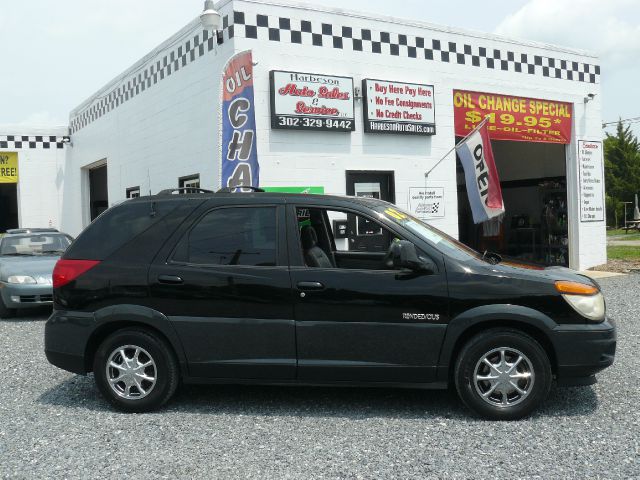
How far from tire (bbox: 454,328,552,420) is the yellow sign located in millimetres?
17025

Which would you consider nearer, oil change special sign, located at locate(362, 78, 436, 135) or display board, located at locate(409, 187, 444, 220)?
oil change special sign, located at locate(362, 78, 436, 135)

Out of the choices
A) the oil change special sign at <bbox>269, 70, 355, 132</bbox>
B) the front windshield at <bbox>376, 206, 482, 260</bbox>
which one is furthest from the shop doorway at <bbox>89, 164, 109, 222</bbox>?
the front windshield at <bbox>376, 206, 482, 260</bbox>

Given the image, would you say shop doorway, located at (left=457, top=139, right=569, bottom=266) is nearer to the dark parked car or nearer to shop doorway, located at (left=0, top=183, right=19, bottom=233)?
the dark parked car

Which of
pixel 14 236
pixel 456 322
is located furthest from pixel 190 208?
pixel 14 236

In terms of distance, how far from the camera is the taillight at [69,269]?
4.58 meters

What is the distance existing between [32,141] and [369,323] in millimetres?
16556

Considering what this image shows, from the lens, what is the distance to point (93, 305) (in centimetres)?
453

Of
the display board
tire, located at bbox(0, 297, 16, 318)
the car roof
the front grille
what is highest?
the display board

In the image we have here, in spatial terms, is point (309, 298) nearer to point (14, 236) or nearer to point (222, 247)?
point (222, 247)

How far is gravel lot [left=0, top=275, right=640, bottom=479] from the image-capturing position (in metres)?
3.44

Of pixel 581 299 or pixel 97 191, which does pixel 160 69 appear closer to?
pixel 97 191

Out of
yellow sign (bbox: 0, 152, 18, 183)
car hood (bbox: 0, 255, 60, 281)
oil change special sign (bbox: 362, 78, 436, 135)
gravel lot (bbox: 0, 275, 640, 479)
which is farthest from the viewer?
yellow sign (bbox: 0, 152, 18, 183)

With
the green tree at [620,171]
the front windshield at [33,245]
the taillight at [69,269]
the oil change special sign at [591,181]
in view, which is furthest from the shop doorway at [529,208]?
the green tree at [620,171]

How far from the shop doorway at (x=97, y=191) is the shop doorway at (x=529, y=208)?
1022 cm
